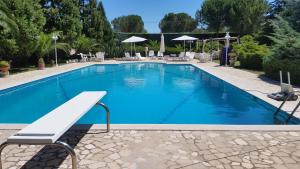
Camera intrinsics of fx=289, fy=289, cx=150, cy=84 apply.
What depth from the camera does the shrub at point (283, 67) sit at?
11172mm

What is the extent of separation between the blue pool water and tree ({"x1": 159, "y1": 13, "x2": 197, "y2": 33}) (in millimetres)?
55739

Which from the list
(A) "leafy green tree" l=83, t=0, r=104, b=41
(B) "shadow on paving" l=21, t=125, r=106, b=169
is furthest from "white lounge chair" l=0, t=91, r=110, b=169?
(A) "leafy green tree" l=83, t=0, r=104, b=41

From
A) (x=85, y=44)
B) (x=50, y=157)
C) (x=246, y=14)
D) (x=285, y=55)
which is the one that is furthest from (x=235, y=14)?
(x=50, y=157)

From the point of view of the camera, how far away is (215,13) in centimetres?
4825

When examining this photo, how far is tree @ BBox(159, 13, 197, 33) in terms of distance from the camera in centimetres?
6934

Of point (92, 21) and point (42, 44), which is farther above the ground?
point (92, 21)

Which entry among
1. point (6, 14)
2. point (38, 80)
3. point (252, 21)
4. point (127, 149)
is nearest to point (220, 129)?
point (127, 149)

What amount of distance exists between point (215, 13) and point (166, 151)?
1842 inches

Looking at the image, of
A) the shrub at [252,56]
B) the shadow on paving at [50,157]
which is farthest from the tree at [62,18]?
the shadow on paving at [50,157]

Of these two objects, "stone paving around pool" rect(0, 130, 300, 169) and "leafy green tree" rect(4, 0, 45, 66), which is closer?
"stone paving around pool" rect(0, 130, 300, 169)

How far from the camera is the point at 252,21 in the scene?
45625mm

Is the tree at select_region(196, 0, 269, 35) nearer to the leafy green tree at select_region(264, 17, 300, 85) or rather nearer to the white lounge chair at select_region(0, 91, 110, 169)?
the leafy green tree at select_region(264, 17, 300, 85)

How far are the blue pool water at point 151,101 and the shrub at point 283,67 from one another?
2.30 metres

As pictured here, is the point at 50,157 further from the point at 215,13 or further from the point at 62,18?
the point at 215,13
